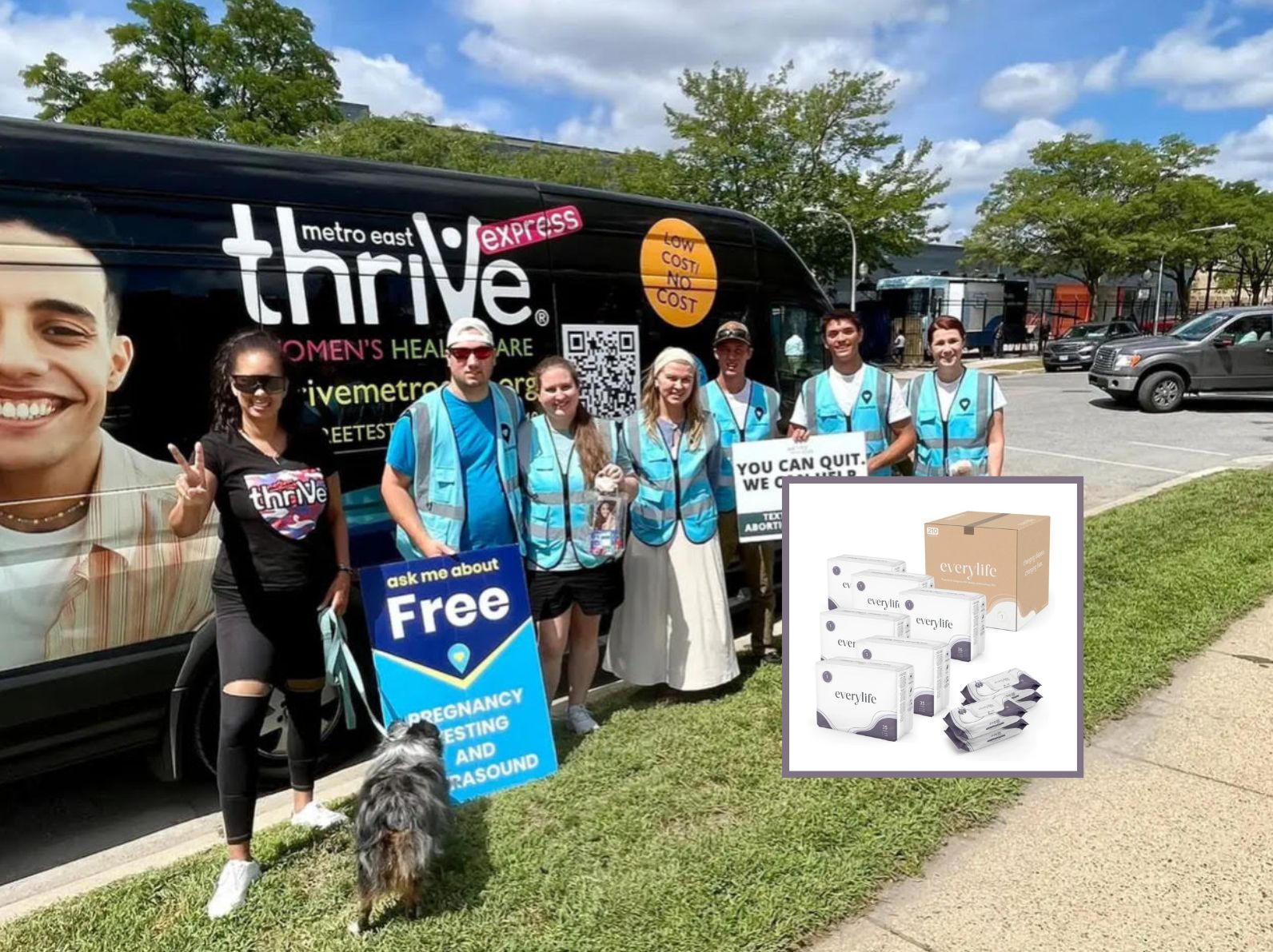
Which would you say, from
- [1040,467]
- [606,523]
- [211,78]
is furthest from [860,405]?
[211,78]

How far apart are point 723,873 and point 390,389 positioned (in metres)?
2.26

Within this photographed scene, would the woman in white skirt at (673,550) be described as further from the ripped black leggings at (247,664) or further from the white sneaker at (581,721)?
the ripped black leggings at (247,664)

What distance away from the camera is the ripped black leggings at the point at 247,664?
2.76 metres

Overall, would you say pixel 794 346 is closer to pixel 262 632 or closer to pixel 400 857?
pixel 262 632

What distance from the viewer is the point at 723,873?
278 centimetres

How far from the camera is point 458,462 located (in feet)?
10.9

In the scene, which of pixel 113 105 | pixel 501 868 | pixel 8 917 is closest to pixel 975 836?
pixel 501 868

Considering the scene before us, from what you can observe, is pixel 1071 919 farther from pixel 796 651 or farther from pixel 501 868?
pixel 501 868

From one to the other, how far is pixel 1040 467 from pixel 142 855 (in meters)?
10.6

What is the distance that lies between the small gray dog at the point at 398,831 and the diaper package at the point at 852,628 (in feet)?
4.24

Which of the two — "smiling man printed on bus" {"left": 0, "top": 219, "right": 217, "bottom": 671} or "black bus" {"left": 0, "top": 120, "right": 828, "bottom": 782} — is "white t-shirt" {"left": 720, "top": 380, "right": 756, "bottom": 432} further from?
"smiling man printed on bus" {"left": 0, "top": 219, "right": 217, "bottom": 671}

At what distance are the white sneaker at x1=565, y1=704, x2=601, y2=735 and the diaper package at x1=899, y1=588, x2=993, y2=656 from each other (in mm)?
1764

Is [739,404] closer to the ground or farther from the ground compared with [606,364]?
closer to the ground

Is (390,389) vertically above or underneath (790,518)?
above
